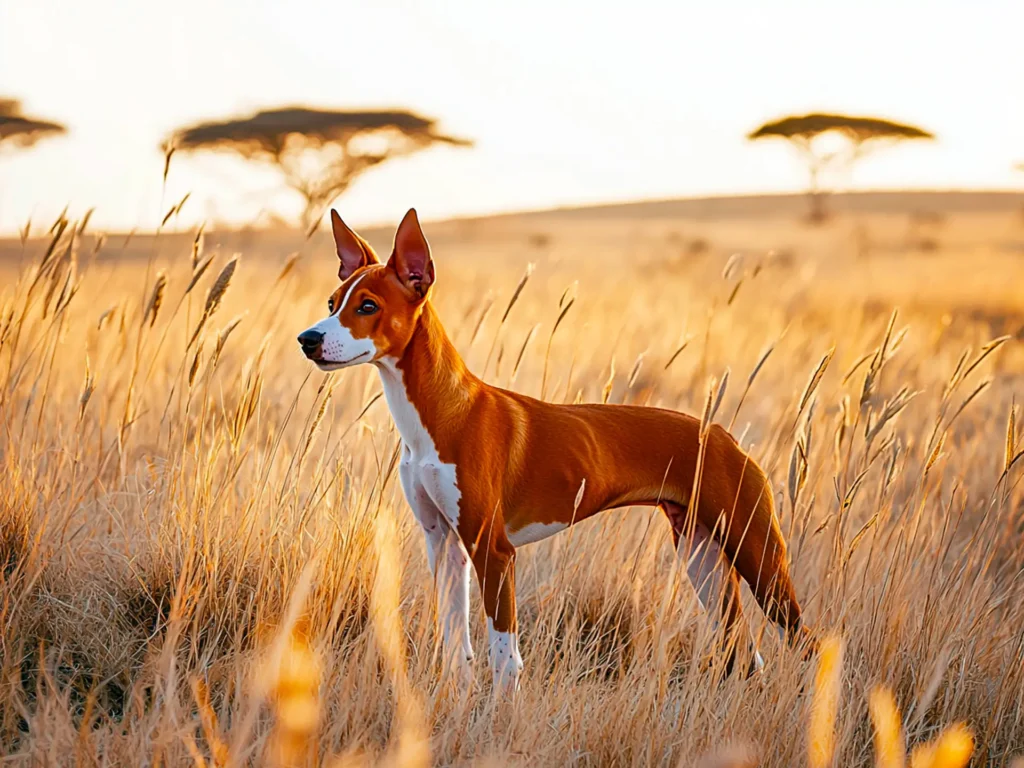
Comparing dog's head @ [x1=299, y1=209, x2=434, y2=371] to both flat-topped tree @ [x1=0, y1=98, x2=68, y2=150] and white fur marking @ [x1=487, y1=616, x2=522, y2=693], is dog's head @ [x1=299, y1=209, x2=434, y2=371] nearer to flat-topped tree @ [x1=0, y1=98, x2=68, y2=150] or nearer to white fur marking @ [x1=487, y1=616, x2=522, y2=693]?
white fur marking @ [x1=487, y1=616, x2=522, y2=693]

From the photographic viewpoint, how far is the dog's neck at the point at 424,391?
10.2 feet

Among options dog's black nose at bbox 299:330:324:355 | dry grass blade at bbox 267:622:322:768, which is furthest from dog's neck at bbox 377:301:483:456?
dry grass blade at bbox 267:622:322:768

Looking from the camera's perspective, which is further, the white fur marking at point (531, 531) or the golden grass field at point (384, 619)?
the white fur marking at point (531, 531)

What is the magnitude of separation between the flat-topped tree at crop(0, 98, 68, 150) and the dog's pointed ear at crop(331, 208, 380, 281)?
82.9 feet

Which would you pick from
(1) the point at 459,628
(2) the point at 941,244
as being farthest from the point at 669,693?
(2) the point at 941,244

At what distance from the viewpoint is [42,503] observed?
3.80m

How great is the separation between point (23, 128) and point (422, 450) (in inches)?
1124

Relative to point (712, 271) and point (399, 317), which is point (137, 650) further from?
point (712, 271)

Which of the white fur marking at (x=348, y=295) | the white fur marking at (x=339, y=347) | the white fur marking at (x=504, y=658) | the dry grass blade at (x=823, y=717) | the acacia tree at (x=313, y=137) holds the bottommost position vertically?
the dry grass blade at (x=823, y=717)

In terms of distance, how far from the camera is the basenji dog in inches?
121

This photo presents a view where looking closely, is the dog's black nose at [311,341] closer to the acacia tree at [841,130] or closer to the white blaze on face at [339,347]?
the white blaze on face at [339,347]

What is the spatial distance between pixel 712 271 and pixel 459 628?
1971 centimetres

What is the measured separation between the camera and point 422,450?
3.16 m

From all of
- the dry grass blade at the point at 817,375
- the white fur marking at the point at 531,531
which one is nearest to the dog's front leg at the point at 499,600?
the white fur marking at the point at 531,531
